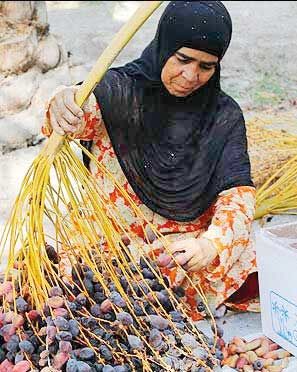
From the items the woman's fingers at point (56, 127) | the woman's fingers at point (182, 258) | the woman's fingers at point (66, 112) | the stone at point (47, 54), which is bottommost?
the woman's fingers at point (182, 258)

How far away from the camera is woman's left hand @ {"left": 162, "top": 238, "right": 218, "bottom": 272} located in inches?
74.1

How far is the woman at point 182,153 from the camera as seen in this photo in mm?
2004

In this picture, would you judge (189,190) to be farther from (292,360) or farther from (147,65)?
(292,360)

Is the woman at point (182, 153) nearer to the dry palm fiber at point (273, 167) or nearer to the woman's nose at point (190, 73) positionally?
the woman's nose at point (190, 73)

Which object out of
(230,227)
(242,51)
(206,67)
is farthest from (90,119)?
(242,51)

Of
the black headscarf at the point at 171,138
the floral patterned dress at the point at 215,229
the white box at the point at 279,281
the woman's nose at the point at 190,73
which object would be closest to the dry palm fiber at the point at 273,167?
the floral patterned dress at the point at 215,229

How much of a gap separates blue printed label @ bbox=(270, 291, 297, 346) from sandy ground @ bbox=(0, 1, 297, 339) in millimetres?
812

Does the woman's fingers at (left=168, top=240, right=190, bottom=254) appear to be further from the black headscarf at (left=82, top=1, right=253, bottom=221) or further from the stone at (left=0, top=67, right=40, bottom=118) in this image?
the stone at (left=0, top=67, right=40, bottom=118)

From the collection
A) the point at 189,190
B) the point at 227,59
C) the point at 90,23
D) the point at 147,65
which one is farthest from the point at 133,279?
the point at 90,23

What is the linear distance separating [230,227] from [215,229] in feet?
0.12

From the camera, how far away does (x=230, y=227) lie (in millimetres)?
1993

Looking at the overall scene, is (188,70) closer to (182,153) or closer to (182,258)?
(182,153)

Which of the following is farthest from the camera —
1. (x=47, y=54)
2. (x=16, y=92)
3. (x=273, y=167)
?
(x=47, y=54)

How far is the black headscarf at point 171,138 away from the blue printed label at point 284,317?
30 centimetres
